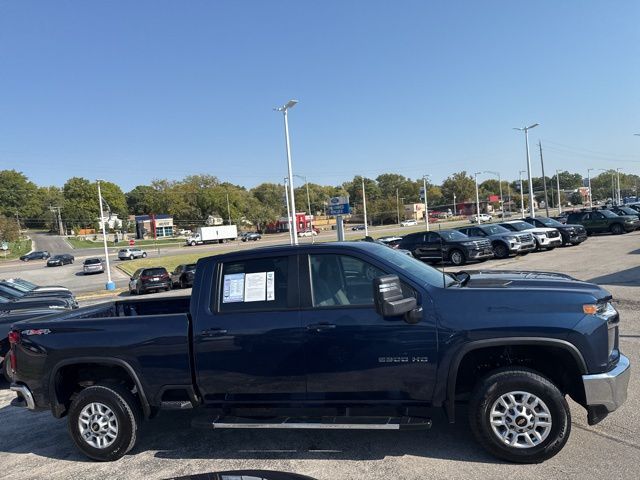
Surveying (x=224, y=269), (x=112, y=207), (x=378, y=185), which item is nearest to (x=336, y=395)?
(x=224, y=269)

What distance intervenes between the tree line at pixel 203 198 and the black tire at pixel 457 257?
312ft

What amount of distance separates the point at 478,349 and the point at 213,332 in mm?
2276

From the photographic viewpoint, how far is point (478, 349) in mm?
4023

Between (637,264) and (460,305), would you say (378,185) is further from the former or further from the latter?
(460,305)

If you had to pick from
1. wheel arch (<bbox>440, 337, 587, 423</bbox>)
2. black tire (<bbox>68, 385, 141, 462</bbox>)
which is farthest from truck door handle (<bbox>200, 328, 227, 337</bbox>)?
wheel arch (<bbox>440, 337, 587, 423</bbox>)

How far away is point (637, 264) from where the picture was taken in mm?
15609

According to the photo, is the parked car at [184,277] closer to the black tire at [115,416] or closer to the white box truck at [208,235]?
the black tire at [115,416]

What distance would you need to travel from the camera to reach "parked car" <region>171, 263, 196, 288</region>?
91.8 ft

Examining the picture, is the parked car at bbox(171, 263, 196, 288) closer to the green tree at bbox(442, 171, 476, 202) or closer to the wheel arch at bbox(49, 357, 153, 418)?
the wheel arch at bbox(49, 357, 153, 418)

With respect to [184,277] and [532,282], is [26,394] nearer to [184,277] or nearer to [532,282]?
[532,282]

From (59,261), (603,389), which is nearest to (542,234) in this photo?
(603,389)

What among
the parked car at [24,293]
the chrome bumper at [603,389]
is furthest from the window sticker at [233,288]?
the parked car at [24,293]

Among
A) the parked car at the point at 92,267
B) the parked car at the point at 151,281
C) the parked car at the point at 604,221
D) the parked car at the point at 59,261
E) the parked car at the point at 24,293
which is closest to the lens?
the parked car at the point at 24,293

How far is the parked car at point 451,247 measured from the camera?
2145 cm
